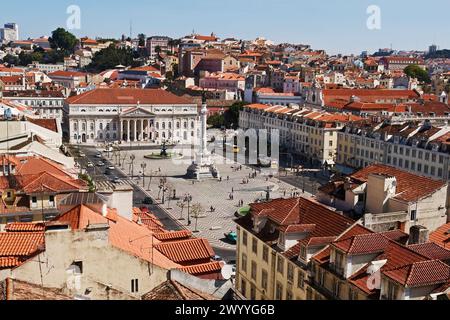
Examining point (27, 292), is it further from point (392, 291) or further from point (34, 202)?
point (34, 202)

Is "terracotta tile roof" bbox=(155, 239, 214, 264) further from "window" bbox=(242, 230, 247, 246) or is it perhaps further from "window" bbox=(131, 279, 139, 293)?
"window" bbox=(242, 230, 247, 246)

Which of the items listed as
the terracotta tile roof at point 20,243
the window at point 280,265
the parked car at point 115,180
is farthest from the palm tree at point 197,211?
the terracotta tile roof at point 20,243

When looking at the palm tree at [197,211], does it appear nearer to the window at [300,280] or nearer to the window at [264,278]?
the window at [264,278]

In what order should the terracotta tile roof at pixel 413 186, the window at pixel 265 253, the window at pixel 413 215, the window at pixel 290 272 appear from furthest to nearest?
the terracotta tile roof at pixel 413 186 < the window at pixel 413 215 < the window at pixel 265 253 < the window at pixel 290 272

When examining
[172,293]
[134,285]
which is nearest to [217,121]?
[134,285]

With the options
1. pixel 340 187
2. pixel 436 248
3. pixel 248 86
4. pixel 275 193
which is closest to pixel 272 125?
pixel 275 193

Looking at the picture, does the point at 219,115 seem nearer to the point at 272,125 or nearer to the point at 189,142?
the point at 189,142
